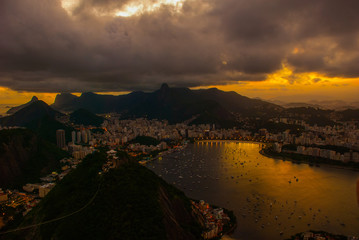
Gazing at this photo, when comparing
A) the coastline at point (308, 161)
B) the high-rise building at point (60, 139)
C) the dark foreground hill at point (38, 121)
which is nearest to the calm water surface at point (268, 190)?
the coastline at point (308, 161)

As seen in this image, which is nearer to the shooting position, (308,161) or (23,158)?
(23,158)

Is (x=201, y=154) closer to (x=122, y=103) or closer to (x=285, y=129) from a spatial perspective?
(x=285, y=129)

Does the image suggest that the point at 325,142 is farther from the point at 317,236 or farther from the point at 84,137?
the point at 84,137

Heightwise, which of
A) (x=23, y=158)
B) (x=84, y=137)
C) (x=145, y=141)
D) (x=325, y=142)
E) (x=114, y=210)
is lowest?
(x=145, y=141)

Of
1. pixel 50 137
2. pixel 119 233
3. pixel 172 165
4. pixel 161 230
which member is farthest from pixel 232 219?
pixel 50 137

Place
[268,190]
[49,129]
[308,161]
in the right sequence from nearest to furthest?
[268,190] → [308,161] → [49,129]

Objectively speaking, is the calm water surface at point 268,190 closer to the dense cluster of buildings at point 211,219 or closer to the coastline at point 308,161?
the dense cluster of buildings at point 211,219

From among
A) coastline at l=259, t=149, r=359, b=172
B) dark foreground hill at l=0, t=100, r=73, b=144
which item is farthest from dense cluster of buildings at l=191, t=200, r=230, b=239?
dark foreground hill at l=0, t=100, r=73, b=144

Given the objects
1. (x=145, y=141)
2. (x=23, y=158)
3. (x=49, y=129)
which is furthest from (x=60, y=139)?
(x=145, y=141)
